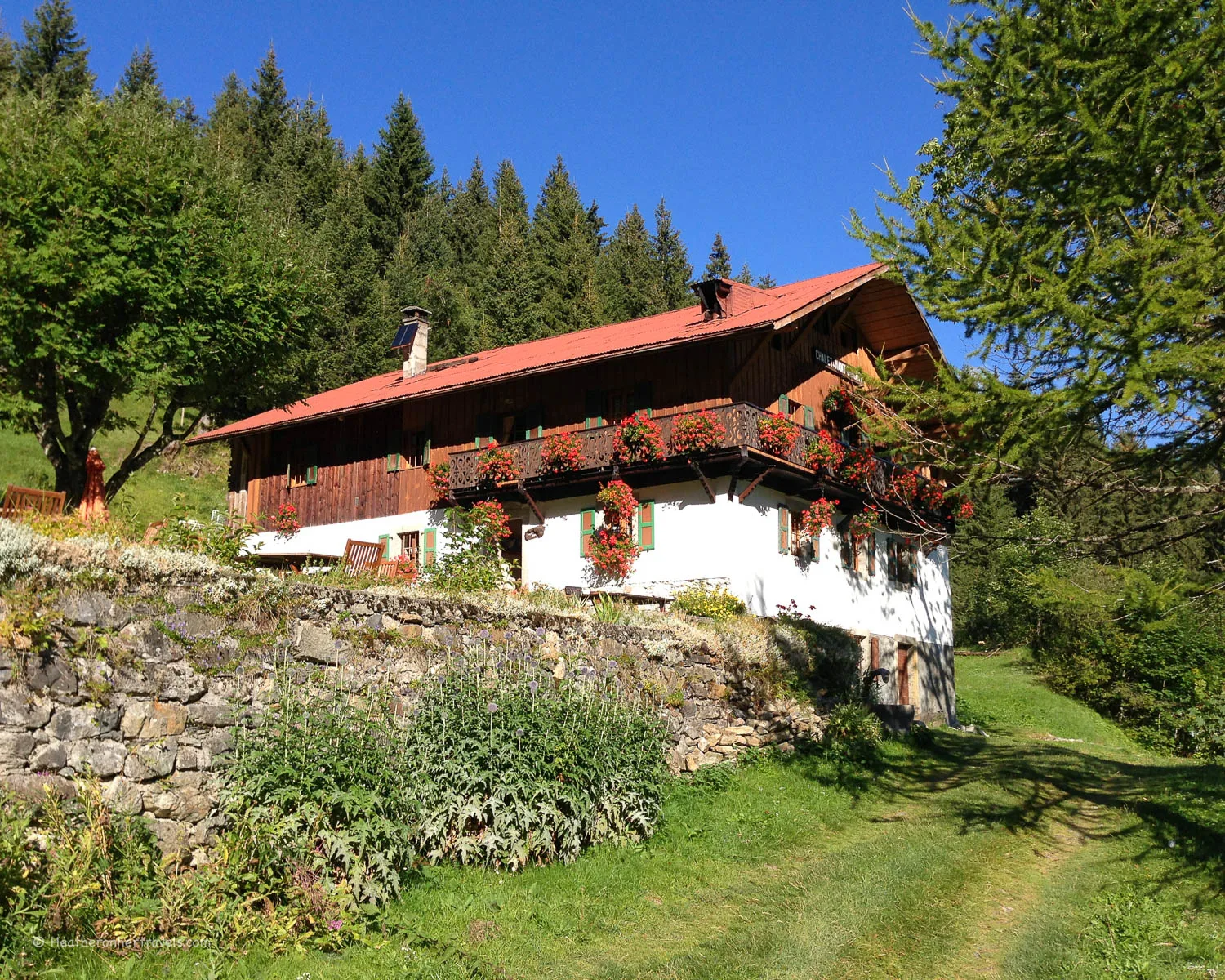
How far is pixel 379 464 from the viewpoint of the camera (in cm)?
2700

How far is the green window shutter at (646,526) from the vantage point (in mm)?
22375

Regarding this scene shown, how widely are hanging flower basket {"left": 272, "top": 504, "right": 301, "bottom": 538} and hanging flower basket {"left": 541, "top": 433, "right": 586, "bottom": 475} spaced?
8.51 meters

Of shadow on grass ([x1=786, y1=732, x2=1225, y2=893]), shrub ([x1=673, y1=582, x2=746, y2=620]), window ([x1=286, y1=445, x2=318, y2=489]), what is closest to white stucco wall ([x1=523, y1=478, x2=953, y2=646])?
shrub ([x1=673, y1=582, x2=746, y2=620])

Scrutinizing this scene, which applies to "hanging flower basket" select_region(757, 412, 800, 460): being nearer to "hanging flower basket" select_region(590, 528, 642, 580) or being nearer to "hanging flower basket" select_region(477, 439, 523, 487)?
"hanging flower basket" select_region(590, 528, 642, 580)

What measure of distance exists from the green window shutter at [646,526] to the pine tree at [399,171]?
148 ft

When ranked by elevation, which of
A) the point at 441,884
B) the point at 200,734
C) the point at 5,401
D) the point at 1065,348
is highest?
the point at 5,401

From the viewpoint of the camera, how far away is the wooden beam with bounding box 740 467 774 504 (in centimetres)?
2136

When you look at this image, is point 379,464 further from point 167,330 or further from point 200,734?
point 200,734

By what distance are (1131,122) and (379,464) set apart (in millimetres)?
20342

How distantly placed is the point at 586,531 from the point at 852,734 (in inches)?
321

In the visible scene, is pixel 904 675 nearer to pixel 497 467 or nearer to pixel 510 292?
pixel 497 467

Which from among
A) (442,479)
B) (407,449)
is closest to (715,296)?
(442,479)

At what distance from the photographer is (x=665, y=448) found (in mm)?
21625

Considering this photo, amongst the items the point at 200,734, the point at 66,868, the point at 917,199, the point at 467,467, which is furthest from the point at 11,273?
the point at 917,199
